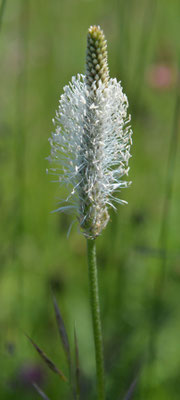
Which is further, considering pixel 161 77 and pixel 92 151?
pixel 161 77

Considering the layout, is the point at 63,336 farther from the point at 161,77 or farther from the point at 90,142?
the point at 161,77

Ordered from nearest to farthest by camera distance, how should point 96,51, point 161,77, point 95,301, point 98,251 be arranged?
point 96,51 → point 95,301 → point 161,77 → point 98,251

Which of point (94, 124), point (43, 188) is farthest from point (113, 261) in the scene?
point (94, 124)

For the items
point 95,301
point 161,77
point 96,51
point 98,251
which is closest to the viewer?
point 96,51

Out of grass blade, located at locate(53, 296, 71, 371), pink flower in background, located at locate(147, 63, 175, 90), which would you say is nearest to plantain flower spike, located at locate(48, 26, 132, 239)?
grass blade, located at locate(53, 296, 71, 371)

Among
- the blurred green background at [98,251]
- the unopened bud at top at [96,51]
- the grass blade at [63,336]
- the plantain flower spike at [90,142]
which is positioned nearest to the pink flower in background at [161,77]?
the blurred green background at [98,251]

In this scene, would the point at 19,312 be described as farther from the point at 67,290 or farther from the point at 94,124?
the point at 94,124

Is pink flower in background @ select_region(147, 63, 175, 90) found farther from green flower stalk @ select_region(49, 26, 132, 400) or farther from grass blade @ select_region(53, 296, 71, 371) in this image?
grass blade @ select_region(53, 296, 71, 371)

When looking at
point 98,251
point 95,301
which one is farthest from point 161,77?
point 95,301
